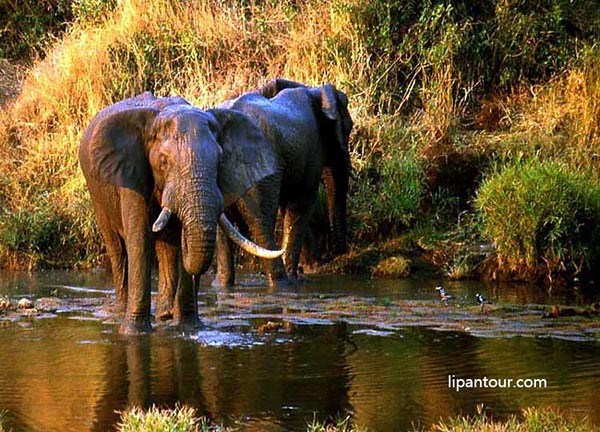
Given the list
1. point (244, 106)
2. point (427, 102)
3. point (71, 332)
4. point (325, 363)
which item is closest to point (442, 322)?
point (325, 363)

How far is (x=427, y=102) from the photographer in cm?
1888

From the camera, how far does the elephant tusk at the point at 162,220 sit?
393 inches

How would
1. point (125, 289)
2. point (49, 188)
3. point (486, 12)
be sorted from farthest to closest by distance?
point (486, 12), point (49, 188), point (125, 289)

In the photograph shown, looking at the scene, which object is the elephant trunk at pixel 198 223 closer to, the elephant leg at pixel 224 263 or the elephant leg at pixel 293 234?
the elephant leg at pixel 224 263

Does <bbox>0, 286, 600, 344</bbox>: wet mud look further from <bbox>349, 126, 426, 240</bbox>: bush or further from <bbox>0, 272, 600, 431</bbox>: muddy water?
<bbox>349, 126, 426, 240</bbox>: bush

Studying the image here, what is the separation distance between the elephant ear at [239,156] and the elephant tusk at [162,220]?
713 mm

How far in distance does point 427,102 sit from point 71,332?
29.1 feet

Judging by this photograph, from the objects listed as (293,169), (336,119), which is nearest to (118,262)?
(293,169)

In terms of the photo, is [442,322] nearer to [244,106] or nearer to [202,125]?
[202,125]

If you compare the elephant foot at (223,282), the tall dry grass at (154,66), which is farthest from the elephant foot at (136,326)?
the tall dry grass at (154,66)

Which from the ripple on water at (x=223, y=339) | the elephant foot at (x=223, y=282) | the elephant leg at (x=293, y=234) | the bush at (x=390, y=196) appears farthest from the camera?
the bush at (x=390, y=196)

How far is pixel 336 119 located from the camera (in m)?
15.9

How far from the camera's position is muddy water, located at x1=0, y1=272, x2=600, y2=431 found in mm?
7961

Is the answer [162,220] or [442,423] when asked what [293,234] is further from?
[442,423]
